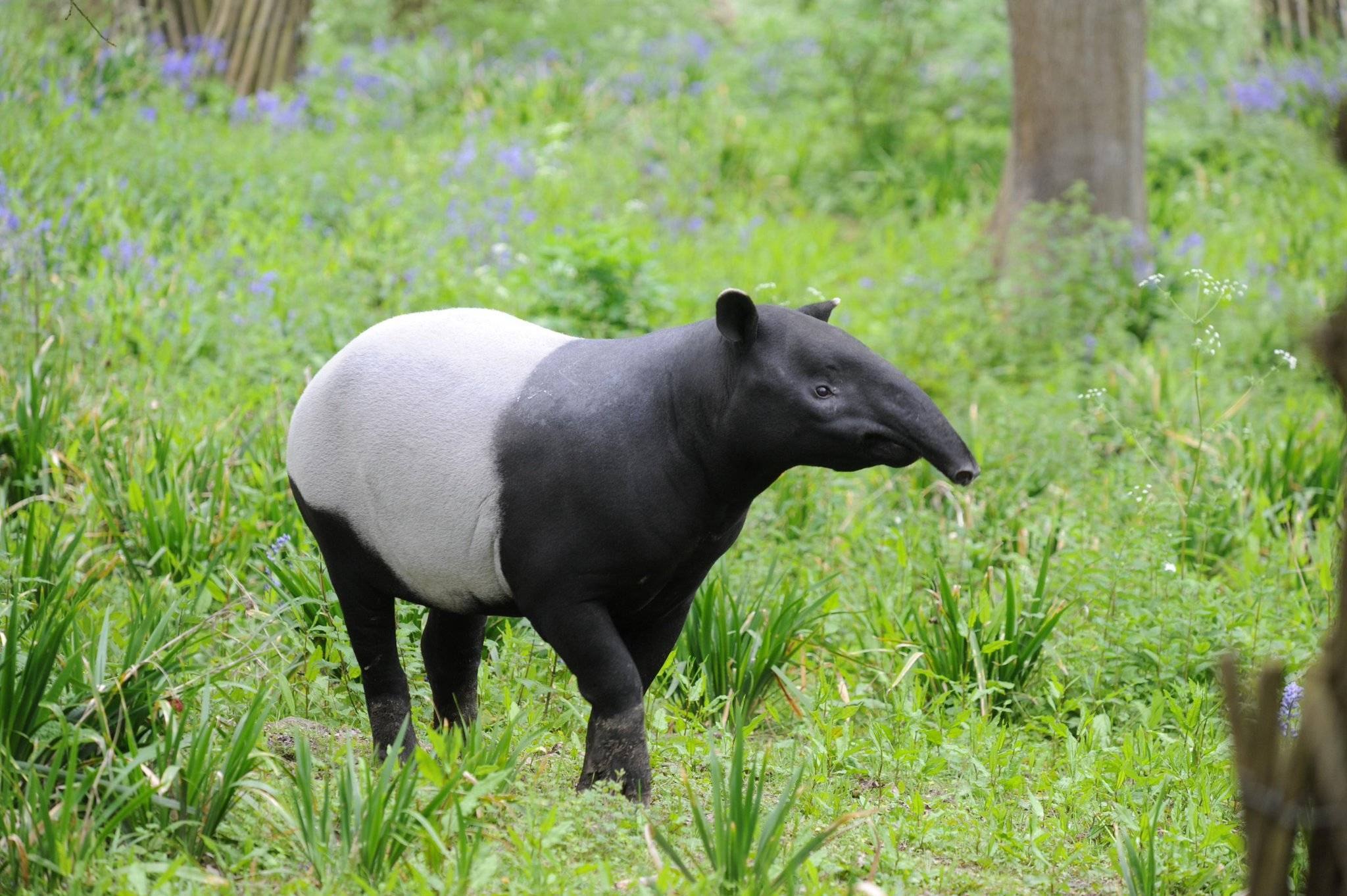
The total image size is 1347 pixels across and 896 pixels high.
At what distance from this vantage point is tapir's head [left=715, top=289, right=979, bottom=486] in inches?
106

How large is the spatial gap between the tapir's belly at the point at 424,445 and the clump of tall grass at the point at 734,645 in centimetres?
107

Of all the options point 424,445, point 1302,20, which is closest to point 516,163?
point 424,445

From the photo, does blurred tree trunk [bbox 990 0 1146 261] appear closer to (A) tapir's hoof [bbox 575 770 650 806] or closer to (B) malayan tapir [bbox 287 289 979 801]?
(B) malayan tapir [bbox 287 289 979 801]

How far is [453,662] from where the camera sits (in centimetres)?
346

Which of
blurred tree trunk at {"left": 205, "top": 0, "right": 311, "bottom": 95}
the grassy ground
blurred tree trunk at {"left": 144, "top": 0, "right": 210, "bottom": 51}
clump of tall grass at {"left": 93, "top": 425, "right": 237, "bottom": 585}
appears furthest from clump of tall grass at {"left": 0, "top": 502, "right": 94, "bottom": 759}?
blurred tree trunk at {"left": 144, "top": 0, "right": 210, "bottom": 51}

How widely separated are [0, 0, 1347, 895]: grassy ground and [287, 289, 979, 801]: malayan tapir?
1.21 feet

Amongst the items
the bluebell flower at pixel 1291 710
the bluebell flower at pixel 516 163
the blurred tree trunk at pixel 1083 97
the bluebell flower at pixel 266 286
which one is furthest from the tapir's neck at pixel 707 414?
the bluebell flower at pixel 516 163

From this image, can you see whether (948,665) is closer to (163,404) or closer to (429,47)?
(163,404)

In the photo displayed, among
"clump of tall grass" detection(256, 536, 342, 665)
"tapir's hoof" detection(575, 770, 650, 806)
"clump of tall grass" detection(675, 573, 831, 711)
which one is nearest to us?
"tapir's hoof" detection(575, 770, 650, 806)

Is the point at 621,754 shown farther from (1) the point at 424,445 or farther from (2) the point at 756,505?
(2) the point at 756,505

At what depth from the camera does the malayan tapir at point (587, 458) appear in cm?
277

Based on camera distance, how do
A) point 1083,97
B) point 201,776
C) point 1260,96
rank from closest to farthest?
point 201,776
point 1083,97
point 1260,96

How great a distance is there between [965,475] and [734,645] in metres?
1.60

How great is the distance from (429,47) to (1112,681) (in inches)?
378
